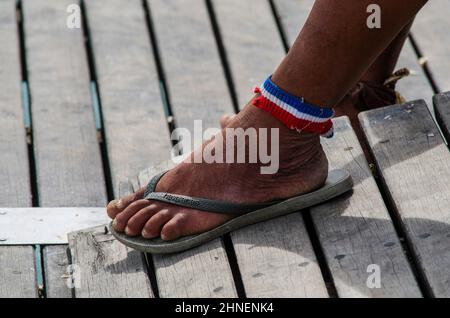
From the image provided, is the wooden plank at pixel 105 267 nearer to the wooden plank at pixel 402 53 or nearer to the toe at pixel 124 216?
the toe at pixel 124 216

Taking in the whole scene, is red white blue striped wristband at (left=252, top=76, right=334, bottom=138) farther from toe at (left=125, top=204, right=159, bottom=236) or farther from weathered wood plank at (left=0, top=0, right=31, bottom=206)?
weathered wood plank at (left=0, top=0, right=31, bottom=206)

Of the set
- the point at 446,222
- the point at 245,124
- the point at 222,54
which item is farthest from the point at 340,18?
the point at 222,54

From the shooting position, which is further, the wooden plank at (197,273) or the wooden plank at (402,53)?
the wooden plank at (402,53)

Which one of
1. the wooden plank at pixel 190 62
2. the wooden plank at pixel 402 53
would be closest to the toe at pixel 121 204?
the wooden plank at pixel 190 62

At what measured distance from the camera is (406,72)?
2455 mm

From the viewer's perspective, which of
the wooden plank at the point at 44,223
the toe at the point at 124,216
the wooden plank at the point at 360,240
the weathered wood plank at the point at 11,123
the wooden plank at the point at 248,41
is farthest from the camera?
the wooden plank at the point at 248,41

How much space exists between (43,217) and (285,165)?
0.59m

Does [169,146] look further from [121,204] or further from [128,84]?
[121,204]

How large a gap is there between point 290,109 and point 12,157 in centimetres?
83

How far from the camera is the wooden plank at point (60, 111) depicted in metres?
2.39

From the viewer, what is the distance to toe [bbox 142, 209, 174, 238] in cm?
201

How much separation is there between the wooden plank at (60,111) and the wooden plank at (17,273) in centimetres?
21

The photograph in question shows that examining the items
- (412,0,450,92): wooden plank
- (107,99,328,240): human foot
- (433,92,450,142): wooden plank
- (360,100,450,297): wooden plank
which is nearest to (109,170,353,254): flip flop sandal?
(107,99,328,240): human foot
